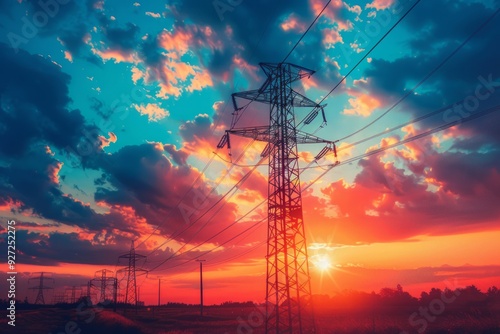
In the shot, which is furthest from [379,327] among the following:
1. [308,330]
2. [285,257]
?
[285,257]

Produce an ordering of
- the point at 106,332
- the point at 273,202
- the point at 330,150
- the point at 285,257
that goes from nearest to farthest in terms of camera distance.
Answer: the point at 285,257, the point at 273,202, the point at 330,150, the point at 106,332

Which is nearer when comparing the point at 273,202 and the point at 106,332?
the point at 273,202

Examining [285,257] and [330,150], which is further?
[330,150]

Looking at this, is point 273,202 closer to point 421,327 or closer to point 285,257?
point 285,257

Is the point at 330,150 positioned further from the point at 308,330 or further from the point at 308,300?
the point at 308,330

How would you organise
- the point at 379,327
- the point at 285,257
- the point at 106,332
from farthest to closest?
1. the point at 106,332
2. the point at 379,327
3. the point at 285,257

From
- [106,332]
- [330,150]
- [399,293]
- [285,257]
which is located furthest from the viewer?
[399,293]

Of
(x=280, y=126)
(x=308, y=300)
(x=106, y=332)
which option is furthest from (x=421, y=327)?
(x=106, y=332)

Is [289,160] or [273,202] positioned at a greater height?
[289,160]

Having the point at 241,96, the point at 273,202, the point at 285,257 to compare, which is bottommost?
the point at 285,257

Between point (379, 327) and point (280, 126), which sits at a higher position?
point (280, 126)
